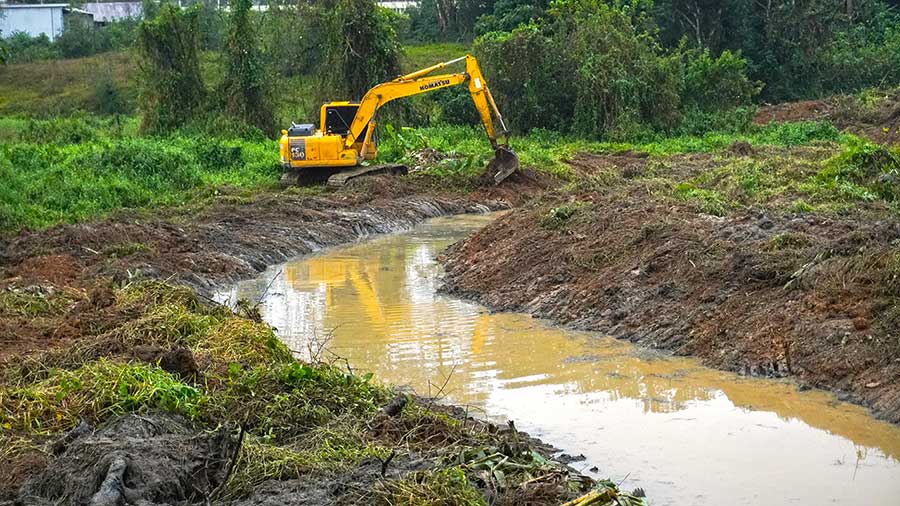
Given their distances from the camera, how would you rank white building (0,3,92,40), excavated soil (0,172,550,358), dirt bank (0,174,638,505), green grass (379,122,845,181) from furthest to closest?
white building (0,3,92,40) < green grass (379,122,845,181) < excavated soil (0,172,550,358) < dirt bank (0,174,638,505)

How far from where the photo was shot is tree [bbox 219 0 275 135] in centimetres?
3600

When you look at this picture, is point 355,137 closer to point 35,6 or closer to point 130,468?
point 130,468

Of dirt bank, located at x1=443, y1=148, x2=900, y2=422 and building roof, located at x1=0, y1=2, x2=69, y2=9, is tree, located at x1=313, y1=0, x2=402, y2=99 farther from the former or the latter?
building roof, located at x1=0, y1=2, x2=69, y2=9

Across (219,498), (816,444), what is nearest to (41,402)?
(219,498)

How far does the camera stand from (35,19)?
60594mm

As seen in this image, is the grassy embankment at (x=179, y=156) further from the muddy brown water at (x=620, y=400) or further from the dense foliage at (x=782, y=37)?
the dense foliage at (x=782, y=37)

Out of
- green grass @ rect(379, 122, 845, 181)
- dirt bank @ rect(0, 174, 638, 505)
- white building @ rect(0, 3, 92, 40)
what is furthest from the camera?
white building @ rect(0, 3, 92, 40)

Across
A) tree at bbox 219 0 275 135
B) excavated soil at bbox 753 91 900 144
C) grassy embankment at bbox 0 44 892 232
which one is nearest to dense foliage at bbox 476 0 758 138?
grassy embankment at bbox 0 44 892 232

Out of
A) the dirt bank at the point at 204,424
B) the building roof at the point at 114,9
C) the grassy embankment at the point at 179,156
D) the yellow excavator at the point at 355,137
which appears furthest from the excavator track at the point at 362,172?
the building roof at the point at 114,9

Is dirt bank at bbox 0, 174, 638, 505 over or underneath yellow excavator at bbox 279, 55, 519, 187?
underneath

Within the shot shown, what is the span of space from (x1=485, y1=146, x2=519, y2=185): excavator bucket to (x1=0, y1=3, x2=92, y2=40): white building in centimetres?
4175

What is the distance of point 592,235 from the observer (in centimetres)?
1537

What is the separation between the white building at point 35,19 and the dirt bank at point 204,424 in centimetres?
5142

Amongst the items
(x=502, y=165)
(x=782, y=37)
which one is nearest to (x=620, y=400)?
(x=502, y=165)
